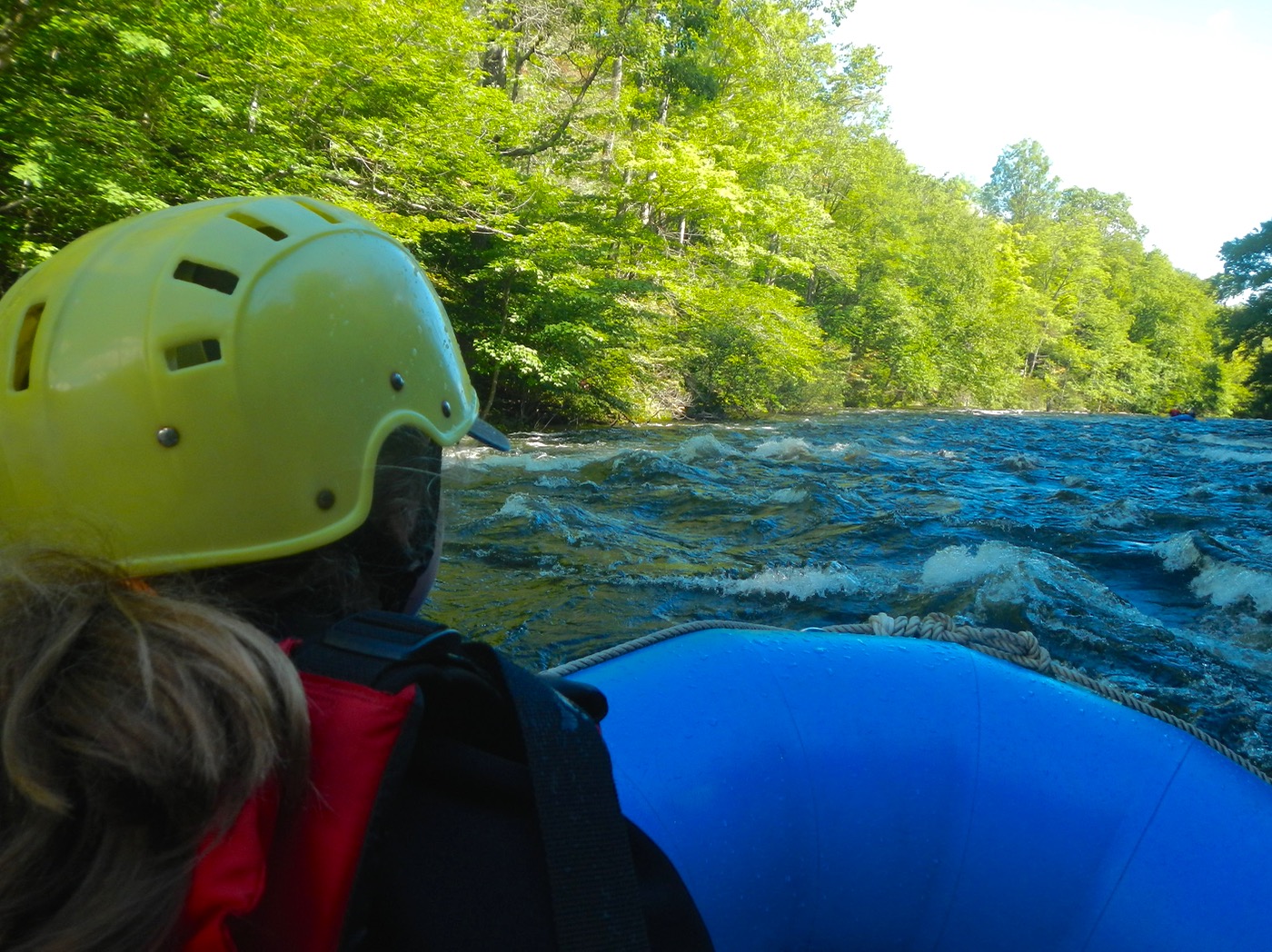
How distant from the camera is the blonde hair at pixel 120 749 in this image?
58 centimetres

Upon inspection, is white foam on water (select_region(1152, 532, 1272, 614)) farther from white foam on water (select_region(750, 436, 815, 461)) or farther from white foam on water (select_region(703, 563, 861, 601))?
white foam on water (select_region(750, 436, 815, 461))

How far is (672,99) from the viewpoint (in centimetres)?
1803

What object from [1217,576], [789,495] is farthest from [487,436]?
[789,495]

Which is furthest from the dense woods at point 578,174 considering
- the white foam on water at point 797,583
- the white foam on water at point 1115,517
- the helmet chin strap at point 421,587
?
the white foam on water at point 1115,517

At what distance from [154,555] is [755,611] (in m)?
2.99

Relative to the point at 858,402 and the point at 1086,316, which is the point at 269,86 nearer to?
the point at 858,402

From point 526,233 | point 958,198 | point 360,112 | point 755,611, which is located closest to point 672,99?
point 526,233

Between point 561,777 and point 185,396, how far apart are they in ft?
2.21

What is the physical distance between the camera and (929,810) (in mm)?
1551

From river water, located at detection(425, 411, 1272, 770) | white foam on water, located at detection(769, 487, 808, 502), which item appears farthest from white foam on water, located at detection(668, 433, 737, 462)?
white foam on water, located at detection(769, 487, 808, 502)

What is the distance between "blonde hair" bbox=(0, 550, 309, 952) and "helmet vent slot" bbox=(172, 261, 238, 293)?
0.51m

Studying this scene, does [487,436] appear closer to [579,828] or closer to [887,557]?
[579,828]

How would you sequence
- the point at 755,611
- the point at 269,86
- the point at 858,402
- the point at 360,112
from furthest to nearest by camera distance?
the point at 858,402 < the point at 360,112 < the point at 269,86 < the point at 755,611

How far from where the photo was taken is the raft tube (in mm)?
1394
